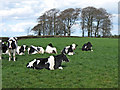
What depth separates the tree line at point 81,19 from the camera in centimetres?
6152

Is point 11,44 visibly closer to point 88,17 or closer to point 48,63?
point 48,63

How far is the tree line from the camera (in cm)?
6152

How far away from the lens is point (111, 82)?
24.9 ft

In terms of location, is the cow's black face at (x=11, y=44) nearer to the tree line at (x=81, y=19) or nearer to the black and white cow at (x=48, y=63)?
the black and white cow at (x=48, y=63)

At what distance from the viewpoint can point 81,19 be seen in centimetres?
6356

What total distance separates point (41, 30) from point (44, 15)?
5.51 metres

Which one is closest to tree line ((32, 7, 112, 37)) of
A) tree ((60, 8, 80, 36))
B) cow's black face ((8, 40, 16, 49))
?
tree ((60, 8, 80, 36))

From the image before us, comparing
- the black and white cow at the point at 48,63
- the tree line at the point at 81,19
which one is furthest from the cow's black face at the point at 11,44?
the tree line at the point at 81,19

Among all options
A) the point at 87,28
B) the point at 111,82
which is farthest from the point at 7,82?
→ the point at 87,28

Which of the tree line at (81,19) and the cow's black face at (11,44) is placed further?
the tree line at (81,19)

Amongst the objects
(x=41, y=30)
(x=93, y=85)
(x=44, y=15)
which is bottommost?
(x=93, y=85)

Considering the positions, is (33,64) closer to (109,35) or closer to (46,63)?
(46,63)

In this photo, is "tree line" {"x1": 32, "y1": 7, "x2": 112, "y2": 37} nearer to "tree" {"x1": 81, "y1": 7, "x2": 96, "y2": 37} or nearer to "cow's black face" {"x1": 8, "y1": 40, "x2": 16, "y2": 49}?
"tree" {"x1": 81, "y1": 7, "x2": 96, "y2": 37}

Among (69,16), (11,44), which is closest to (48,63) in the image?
(11,44)
